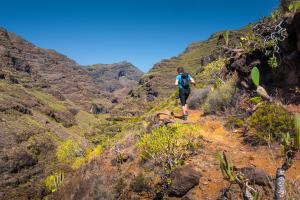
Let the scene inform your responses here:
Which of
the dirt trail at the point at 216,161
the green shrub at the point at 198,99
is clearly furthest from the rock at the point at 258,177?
the green shrub at the point at 198,99

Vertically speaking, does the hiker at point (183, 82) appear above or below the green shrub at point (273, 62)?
below

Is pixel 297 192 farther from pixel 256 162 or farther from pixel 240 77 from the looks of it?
pixel 240 77

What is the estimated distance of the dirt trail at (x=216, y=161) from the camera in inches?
293

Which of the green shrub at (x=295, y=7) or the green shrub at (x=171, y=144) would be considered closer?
the green shrub at (x=171, y=144)

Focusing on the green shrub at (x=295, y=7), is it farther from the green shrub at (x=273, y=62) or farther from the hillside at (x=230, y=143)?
the green shrub at (x=273, y=62)

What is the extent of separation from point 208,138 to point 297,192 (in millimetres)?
4783

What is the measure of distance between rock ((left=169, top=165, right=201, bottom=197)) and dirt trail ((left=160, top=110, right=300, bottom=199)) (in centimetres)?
15

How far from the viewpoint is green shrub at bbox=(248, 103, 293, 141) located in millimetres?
8992

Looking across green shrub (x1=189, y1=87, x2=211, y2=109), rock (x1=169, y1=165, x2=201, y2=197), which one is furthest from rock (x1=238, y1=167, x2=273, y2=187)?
green shrub (x1=189, y1=87, x2=211, y2=109)

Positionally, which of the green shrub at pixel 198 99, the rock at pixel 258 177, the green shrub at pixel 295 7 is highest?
the green shrub at pixel 295 7

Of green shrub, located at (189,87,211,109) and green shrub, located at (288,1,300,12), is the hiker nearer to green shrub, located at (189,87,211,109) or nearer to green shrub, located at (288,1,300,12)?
green shrub, located at (189,87,211,109)

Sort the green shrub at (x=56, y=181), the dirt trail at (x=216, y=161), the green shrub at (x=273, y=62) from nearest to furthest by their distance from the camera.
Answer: the dirt trail at (x=216, y=161)
the green shrub at (x=273, y=62)
the green shrub at (x=56, y=181)

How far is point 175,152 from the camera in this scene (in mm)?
9188

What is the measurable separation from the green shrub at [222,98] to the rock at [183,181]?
540 cm
